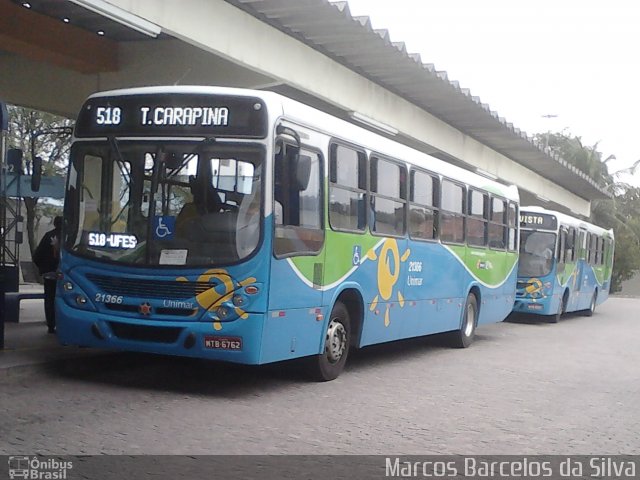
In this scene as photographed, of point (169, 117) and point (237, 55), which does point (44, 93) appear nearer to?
point (237, 55)

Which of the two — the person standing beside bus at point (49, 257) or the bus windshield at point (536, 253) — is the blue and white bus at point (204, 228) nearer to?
the person standing beside bus at point (49, 257)

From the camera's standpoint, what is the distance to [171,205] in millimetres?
8906

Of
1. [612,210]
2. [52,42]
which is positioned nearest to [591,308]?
[52,42]

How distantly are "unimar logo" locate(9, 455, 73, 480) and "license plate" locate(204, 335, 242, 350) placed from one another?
8.81 feet

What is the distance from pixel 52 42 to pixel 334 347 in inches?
275

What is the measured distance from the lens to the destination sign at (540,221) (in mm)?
22750

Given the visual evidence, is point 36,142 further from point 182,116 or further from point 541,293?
point 182,116

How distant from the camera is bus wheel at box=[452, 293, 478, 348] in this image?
51.0 ft

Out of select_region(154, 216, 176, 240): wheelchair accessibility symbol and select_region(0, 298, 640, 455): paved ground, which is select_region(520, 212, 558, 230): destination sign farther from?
select_region(154, 216, 176, 240): wheelchair accessibility symbol

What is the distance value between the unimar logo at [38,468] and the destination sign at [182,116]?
3913mm

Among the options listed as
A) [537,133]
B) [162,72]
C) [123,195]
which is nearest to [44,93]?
[162,72]

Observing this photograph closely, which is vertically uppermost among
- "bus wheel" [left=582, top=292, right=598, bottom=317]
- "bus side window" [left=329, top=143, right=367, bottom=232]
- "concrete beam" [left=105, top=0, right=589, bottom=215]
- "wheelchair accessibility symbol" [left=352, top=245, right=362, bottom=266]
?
"concrete beam" [left=105, top=0, right=589, bottom=215]

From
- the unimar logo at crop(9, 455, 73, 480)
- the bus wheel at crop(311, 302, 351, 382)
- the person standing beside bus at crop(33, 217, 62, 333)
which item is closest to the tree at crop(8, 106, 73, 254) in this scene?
the person standing beside bus at crop(33, 217, 62, 333)

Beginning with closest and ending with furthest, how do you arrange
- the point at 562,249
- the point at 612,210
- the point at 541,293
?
the point at 541,293
the point at 562,249
the point at 612,210
